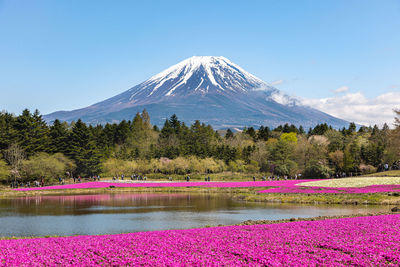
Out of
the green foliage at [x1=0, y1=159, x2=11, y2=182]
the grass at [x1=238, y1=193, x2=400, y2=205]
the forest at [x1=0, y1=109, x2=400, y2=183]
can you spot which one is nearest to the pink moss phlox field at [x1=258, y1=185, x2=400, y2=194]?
the grass at [x1=238, y1=193, x2=400, y2=205]

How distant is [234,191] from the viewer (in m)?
58.6

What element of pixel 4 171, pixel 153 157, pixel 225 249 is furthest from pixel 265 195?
pixel 153 157

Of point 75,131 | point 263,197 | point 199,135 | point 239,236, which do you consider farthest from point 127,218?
point 199,135

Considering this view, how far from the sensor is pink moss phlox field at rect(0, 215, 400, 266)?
1316 cm

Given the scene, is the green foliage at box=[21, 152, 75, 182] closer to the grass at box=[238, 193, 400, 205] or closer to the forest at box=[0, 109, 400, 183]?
the forest at box=[0, 109, 400, 183]

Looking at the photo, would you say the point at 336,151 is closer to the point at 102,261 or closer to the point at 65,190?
the point at 65,190

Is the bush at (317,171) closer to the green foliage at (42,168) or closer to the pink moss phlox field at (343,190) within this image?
the pink moss phlox field at (343,190)

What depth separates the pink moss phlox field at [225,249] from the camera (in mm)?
13164

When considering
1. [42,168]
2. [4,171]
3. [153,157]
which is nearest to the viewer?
[4,171]

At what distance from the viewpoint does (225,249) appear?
1498 centimetres

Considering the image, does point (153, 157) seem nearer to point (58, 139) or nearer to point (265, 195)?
point (58, 139)

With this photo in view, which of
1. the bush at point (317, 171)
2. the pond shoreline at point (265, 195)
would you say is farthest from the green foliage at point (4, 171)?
the bush at point (317, 171)

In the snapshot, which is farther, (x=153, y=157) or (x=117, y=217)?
(x=153, y=157)

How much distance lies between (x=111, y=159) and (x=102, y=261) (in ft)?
279
